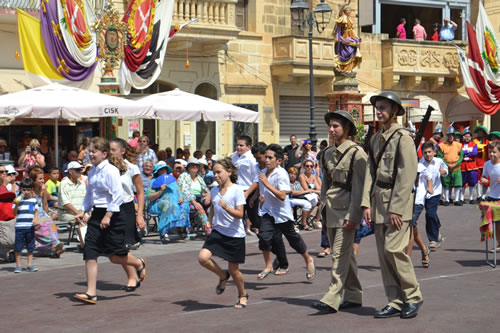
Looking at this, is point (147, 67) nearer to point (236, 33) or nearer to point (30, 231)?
point (236, 33)

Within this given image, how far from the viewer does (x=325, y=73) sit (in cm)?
3003

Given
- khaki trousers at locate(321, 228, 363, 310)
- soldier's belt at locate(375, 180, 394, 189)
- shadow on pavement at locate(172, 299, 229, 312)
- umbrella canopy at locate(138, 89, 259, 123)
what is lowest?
Answer: shadow on pavement at locate(172, 299, 229, 312)

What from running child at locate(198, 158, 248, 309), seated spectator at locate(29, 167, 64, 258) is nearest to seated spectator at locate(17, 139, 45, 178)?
seated spectator at locate(29, 167, 64, 258)

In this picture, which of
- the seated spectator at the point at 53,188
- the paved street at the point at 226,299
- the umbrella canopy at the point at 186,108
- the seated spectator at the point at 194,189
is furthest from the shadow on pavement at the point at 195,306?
the umbrella canopy at the point at 186,108

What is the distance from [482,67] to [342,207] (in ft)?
73.3

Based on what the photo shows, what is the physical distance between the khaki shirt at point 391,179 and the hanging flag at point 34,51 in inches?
551

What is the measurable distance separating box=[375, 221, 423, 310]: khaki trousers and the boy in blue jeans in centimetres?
566

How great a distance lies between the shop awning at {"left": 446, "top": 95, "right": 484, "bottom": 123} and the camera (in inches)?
1344

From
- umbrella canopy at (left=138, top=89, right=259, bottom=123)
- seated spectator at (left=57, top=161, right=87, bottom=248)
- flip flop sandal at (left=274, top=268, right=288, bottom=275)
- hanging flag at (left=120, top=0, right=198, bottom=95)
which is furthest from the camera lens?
hanging flag at (left=120, top=0, right=198, bottom=95)

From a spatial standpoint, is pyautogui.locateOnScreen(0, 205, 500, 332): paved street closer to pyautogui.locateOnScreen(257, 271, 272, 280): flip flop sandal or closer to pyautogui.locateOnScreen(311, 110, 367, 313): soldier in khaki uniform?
pyautogui.locateOnScreen(257, 271, 272, 280): flip flop sandal

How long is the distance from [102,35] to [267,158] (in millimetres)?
11921

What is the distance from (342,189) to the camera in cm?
866

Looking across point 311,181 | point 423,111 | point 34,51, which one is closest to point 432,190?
point 311,181

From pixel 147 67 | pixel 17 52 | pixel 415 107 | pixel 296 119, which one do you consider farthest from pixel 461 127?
pixel 17 52
